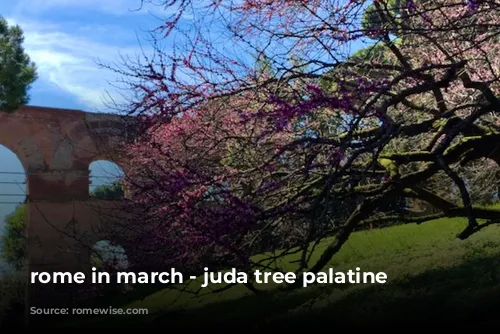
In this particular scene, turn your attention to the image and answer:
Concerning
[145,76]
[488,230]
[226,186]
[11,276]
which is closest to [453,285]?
[226,186]

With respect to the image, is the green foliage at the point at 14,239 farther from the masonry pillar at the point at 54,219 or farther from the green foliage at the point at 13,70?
the green foliage at the point at 13,70

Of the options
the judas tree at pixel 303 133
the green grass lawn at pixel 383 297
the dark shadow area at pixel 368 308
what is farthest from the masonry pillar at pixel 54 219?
the judas tree at pixel 303 133

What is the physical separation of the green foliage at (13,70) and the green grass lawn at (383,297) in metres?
3.88

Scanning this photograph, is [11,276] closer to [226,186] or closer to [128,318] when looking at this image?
[128,318]

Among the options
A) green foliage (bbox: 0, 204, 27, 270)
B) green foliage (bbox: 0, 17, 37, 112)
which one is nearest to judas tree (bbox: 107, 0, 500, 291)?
green foliage (bbox: 0, 17, 37, 112)

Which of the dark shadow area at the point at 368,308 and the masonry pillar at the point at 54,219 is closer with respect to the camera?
the dark shadow area at the point at 368,308

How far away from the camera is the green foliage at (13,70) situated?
9.71 meters

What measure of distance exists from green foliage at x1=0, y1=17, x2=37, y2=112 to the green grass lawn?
388 centimetres

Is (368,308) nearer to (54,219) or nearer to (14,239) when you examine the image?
(54,219)

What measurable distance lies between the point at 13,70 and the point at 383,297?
6.57m

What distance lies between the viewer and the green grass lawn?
6.35 meters

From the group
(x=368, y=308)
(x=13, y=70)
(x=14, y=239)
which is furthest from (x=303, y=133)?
(x=14, y=239)

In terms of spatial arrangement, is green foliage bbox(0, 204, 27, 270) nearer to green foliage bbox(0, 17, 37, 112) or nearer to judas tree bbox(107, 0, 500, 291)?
green foliage bbox(0, 17, 37, 112)

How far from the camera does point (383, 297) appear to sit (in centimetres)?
732
